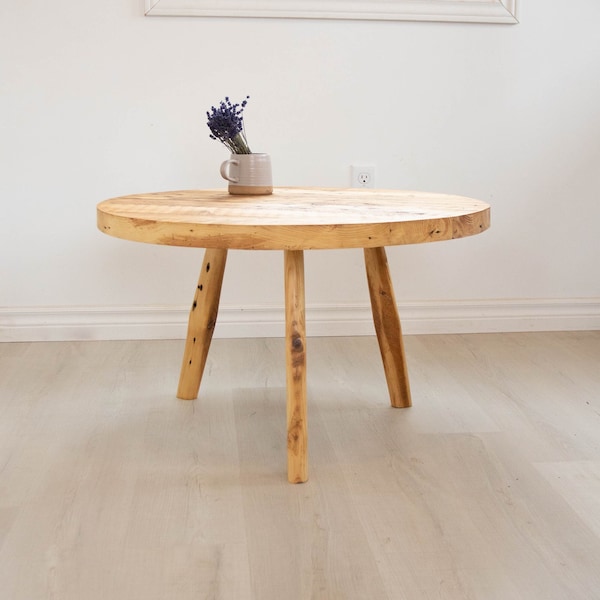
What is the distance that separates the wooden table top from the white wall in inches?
26.0

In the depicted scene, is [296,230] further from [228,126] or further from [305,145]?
[305,145]

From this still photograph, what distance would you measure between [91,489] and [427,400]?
77 cm

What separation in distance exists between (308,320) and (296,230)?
109 centimetres

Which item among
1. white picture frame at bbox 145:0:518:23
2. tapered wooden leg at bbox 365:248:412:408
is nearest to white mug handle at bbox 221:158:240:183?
tapered wooden leg at bbox 365:248:412:408

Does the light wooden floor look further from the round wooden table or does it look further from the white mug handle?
the white mug handle

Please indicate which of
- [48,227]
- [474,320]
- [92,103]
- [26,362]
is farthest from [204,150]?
[474,320]

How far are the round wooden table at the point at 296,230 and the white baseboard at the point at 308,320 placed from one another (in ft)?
1.80

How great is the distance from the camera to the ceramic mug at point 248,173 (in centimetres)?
172

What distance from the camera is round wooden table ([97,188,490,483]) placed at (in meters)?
1.34

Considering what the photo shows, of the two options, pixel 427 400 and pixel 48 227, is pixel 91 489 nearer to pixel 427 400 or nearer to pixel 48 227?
pixel 427 400

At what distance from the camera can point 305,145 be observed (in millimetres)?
2316

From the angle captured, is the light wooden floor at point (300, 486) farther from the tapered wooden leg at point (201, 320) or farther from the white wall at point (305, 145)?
the white wall at point (305, 145)

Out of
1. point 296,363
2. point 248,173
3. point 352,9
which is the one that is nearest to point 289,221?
point 296,363

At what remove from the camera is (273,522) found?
134 centimetres
